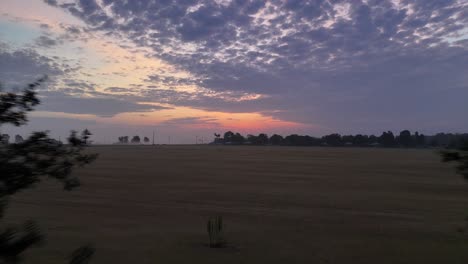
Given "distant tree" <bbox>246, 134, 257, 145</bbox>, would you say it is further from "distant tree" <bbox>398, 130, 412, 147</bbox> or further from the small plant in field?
the small plant in field

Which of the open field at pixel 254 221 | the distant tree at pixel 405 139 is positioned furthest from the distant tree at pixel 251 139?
the open field at pixel 254 221

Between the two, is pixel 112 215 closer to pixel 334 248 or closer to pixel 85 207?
pixel 85 207

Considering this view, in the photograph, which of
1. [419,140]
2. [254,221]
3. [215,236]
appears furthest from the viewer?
[419,140]

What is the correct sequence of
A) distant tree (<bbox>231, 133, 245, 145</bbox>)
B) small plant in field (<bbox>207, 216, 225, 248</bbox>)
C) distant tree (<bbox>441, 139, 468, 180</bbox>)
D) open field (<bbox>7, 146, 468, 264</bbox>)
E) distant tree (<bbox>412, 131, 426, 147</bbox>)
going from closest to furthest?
1. distant tree (<bbox>441, 139, 468, 180</bbox>)
2. open field (<bbox>7, 146, 468, 264</bbox>)
3. small plant in field (<bbox>207, 216, 225, 248</bbox>)
4. distant tree (<bbox>412, 131, 426, 147</bbox>)
5. distant tree (<bbox>231, 133, 245, 145</bbox>)

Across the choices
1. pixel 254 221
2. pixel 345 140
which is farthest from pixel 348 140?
pixel 254 221

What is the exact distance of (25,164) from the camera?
327cm

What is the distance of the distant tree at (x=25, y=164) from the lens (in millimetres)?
2723

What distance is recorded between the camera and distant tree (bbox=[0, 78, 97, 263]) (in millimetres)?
2723

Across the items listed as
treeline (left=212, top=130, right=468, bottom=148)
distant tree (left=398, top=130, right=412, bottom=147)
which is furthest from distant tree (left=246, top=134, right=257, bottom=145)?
distant tree (left=398, top=130, right=412, bottom=147)

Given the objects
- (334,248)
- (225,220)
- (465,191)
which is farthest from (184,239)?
(465,191)

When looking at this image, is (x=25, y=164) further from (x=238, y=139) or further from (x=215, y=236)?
(x=238, y=139)

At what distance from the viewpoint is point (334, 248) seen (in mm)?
9539

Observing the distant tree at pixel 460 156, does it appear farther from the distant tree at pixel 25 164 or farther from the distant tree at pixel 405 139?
the distant tree at pixel 405 139

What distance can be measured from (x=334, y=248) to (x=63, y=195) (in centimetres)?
1200
